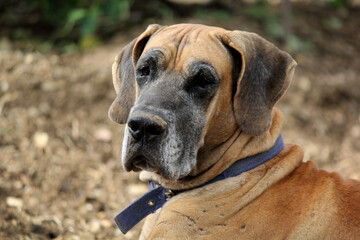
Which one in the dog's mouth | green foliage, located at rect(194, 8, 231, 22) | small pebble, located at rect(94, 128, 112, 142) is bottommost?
small pebble, located at rect(94, 128, 112, 142)

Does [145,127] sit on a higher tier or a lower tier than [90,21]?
higher

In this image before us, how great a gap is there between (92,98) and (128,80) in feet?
8.95

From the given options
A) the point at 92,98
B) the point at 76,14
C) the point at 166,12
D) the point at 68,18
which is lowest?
the point at 92,98

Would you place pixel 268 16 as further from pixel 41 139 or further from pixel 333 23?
pixel 41 139

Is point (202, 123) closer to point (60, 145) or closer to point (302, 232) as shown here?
point (302, 232)

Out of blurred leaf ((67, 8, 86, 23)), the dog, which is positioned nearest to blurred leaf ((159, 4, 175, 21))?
blurred leaf ((67, 8, 86, 23))

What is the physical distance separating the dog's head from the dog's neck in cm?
6

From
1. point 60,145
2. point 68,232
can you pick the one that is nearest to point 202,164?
point 68,232

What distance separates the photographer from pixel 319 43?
27.0 feet

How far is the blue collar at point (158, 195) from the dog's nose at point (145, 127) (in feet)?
1.97

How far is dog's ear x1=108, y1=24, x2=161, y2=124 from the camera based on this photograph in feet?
12.4

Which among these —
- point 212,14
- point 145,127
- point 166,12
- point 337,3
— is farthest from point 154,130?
point 337,3

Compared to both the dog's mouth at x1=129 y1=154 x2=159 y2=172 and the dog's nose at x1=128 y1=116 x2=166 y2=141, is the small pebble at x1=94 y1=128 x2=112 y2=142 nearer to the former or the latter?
the dog's mouth at x1=129 y1=154 x2=159 y2=172

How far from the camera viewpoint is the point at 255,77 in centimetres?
350
